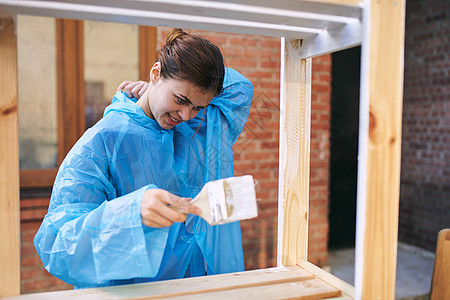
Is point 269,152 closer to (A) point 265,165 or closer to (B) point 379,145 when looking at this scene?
(A) point 265,165

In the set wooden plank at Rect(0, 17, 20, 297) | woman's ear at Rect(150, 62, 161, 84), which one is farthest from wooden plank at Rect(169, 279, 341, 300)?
woman's ear at Rect(150, 62, 161, 84)

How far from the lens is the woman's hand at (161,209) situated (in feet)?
2.21

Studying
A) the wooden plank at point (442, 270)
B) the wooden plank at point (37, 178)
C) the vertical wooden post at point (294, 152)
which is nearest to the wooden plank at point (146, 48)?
the wooden plank at point (37, 178)

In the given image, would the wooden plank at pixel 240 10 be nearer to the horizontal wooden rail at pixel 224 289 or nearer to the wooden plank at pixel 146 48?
the horizontal wooden rail at pixel 224 289

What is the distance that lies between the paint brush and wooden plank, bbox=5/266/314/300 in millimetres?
203

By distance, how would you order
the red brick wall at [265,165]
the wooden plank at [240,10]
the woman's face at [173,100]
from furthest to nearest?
the red brick wall at [265,165] < the woman's face at [173,100] < the wooden plank at [240,10]

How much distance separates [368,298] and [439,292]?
0.62m

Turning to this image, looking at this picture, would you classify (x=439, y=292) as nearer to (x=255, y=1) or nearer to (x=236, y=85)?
(x=236, y=85)

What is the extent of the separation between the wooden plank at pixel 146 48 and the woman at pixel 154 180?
1148 millimetres

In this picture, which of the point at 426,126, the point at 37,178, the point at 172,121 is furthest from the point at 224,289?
the point at 426,126

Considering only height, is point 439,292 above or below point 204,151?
below

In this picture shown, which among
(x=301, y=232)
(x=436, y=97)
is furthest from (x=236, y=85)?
(x=436, y=97)

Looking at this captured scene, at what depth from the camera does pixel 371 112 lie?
626 mm

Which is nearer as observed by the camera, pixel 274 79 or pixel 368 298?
pixel 368 298
